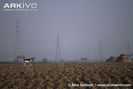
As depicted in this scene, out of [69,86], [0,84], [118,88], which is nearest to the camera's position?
[118,88]

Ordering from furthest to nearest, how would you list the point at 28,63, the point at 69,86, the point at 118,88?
1. the point at 28,63
2. the point at 69,86
3. the point at 118,88

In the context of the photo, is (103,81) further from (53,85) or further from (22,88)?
(22,88)

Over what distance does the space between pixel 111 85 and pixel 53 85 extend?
5.51 metres

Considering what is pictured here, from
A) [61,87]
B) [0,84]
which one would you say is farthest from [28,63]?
[61,87]

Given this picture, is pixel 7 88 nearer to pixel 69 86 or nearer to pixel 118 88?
pixel 69 86

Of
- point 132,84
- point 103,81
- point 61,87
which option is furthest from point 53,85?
point 132,84

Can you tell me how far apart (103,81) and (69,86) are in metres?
4.43

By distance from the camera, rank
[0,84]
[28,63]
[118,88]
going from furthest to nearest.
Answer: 1. [28,63]
2. [0,84]
3. [118,88]

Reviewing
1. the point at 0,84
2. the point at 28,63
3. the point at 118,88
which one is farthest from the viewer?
the point at 28,63

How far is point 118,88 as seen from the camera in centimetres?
2222

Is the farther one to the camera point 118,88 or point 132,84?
→ point 132,84

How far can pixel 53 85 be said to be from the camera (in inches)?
963

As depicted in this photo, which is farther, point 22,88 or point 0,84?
point 0,84

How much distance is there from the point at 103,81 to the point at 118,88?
4.25m
